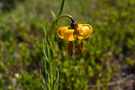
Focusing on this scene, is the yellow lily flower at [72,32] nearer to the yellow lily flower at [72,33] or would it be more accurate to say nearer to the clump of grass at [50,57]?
the yellow lily flower at [72,33]

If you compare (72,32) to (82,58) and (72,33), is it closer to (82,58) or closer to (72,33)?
(72,33)

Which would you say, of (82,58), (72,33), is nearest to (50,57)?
(72,33)

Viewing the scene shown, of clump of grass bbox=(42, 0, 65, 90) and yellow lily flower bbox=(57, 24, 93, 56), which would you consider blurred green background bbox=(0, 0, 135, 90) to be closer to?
clump of grass bbox=(42, 0, 65, 90)

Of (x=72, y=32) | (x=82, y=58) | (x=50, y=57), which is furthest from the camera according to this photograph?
(x=82, y=58)

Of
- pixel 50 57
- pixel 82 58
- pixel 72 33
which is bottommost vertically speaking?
pixel 82 58

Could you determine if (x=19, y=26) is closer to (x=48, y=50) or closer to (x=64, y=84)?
(x=64, y=84)

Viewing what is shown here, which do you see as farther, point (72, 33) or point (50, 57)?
point (50, 57)

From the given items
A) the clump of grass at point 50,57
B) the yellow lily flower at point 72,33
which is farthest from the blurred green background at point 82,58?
the yellow lily flower at point 72,33

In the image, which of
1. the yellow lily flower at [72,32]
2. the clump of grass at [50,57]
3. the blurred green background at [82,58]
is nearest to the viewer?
the yellow lily flower at [72,32]

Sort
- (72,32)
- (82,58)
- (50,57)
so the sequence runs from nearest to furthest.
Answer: (72,32)
(50,57)
(82,58)

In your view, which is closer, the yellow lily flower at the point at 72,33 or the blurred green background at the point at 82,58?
the yellow lily flower at the point at 72,33

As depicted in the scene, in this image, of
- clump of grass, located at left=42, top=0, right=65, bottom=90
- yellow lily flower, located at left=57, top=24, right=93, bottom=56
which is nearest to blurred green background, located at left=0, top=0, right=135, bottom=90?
clump of grass, located at left=42, top=0, right=65, bottom=90
